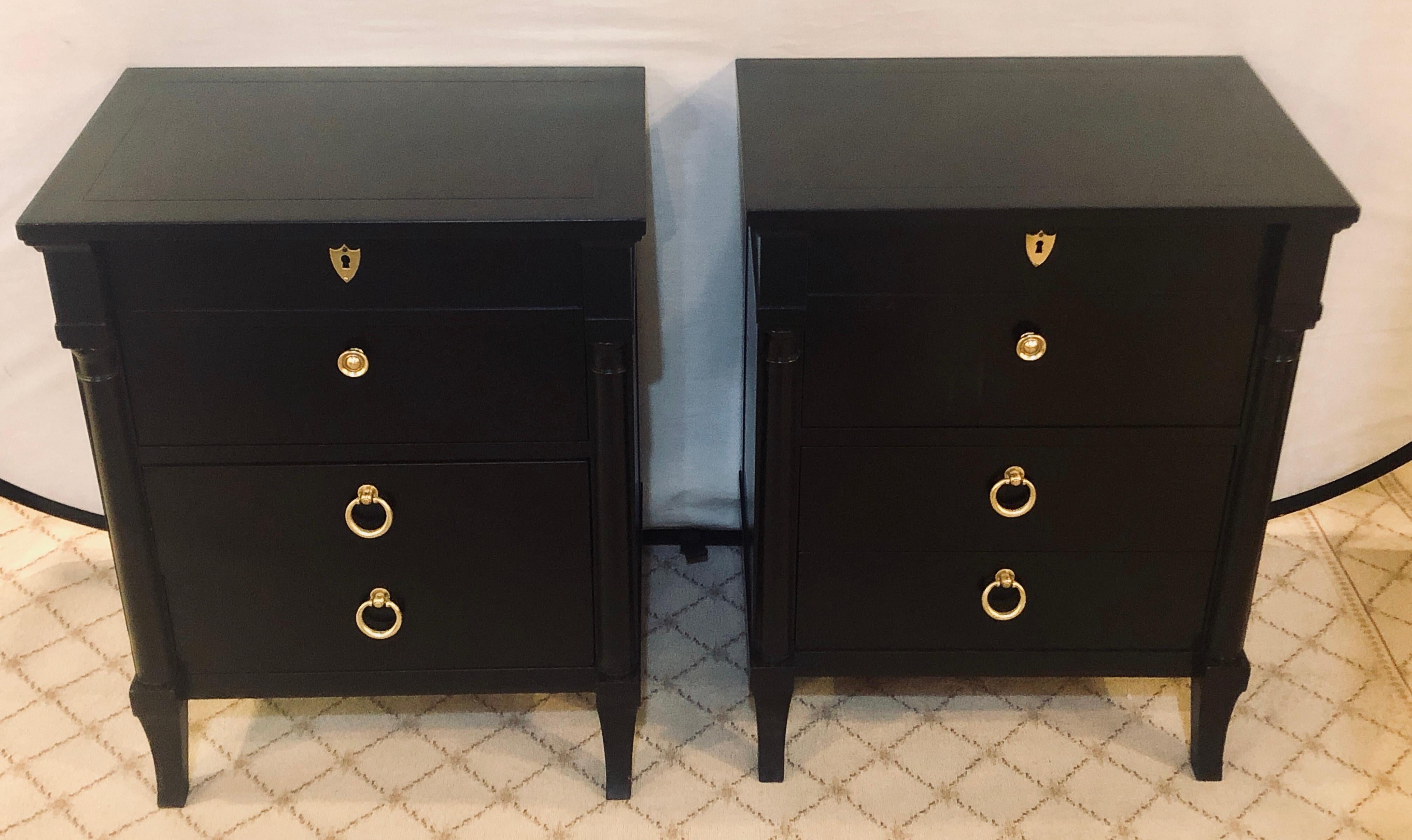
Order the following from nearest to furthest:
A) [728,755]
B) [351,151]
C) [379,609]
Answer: [351,151] → [379,609] → [728,755]

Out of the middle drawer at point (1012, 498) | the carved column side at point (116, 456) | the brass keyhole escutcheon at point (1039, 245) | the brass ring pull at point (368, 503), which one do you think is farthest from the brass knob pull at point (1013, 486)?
the carved column side at point (116, 456)

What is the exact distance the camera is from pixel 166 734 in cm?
164

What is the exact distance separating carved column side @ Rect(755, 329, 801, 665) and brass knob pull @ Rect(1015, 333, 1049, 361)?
0.75ft

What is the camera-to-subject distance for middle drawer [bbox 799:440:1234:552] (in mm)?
1522

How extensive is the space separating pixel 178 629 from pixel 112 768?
0.27 metres

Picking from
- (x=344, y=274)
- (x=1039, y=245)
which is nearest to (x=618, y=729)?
(x=344, y=274)

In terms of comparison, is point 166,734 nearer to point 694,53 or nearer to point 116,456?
point 116,456

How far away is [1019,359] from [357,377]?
68 centimetres

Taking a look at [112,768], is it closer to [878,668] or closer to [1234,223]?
[878,668]

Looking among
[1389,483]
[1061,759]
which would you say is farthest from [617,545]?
[1389,483]

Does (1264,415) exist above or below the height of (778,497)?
above

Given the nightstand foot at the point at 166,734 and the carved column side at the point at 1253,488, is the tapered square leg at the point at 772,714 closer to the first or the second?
the carved column side at the point at 1253,488

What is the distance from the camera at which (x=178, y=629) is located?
62.5 inches

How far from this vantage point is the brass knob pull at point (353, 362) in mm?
1429
